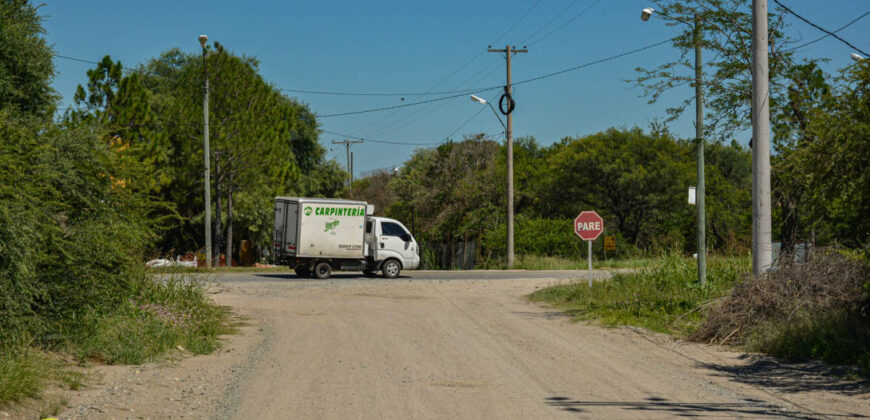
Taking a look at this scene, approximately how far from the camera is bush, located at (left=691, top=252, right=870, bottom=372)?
10.7m

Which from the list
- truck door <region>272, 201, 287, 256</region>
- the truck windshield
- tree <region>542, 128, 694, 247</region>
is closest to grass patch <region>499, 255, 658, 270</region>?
tree <region>542, 128, 694, 247</region>

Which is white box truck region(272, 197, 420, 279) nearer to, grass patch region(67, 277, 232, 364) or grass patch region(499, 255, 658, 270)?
grass patch region(499, 255, 658, 270)

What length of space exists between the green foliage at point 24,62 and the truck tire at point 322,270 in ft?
36.0

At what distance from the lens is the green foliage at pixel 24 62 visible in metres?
18.2

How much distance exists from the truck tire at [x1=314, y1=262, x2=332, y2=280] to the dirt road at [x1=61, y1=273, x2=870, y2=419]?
12257mm

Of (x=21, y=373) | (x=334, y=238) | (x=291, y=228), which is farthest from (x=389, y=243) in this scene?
(x=21, y=373)

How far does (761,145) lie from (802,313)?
3510 mm

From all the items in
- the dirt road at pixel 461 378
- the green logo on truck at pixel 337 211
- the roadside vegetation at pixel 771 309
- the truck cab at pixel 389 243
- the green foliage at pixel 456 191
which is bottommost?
the dirt road at pixel 461 378

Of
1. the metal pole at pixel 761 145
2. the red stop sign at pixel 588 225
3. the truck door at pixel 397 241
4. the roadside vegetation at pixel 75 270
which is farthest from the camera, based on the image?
the truck door at pixel 397 241

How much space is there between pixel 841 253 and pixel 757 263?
154 cm

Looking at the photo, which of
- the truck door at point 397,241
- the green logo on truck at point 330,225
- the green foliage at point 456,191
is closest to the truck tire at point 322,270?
the green logo on truck at point 330,225

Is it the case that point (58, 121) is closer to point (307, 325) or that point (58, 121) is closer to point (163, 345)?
point (163, 345)

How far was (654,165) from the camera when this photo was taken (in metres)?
48.1

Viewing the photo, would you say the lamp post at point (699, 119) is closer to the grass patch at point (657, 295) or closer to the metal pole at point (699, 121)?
the metal pole at point (699, 121)
